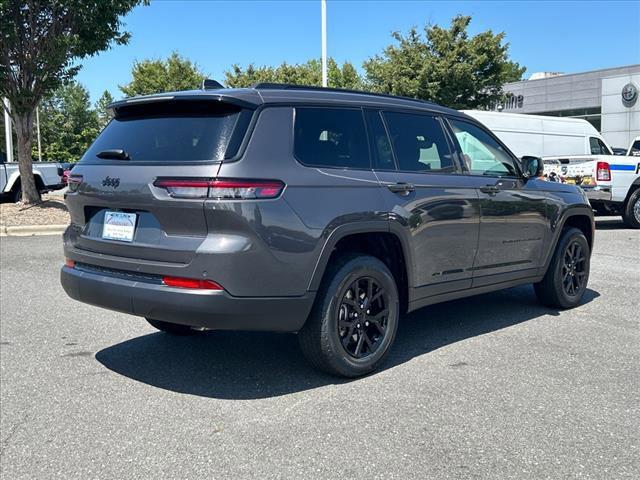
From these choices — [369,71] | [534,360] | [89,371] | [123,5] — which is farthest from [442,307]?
[369,71]

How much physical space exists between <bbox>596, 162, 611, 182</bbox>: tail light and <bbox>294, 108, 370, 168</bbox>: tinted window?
32.5 feet

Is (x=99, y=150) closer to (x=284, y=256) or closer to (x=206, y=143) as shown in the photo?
(x=206, y=143)

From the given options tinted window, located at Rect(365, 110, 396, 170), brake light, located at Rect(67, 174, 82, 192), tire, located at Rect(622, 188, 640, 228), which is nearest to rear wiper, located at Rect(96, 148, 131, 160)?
brake light, located at Rect(67, 174, 82, 192)

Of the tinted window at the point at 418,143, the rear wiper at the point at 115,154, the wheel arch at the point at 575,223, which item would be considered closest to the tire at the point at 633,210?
the wheel arch at the point at 575,223

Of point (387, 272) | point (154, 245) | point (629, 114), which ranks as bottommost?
point (387, 272)

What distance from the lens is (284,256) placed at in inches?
144

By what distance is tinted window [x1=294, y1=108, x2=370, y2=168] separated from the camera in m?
3.94

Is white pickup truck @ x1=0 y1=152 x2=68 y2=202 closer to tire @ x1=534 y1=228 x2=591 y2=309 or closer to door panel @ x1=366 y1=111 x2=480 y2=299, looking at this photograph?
door panel @ x1=366 y1=111 x2=480 y2=299

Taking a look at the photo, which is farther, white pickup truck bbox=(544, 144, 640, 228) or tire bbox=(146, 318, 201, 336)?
white pickup truck bbox=(544, 144, 640, 228)

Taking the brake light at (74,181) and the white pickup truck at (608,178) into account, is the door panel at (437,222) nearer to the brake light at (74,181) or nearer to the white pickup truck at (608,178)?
the brake light at (74,181)

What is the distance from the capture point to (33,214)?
46.0 ft

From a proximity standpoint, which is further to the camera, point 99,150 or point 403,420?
point 99,150

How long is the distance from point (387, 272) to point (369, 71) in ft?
97.6

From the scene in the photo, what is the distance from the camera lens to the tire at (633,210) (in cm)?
1318
